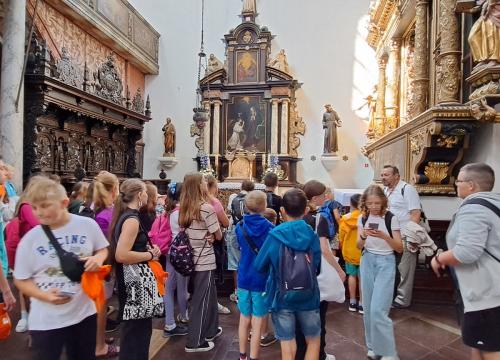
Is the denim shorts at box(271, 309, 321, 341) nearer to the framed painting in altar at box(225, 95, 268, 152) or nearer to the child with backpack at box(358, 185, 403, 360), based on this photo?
the child with backpack at box(358, 185, 403, 360)

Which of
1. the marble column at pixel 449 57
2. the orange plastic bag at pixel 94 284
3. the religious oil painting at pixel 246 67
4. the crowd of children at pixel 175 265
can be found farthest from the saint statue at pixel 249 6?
the orange plastic bag at pixel 94 284

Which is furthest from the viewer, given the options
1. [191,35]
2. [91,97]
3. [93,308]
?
[191,35]

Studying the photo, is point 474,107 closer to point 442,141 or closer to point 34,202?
point 442,141

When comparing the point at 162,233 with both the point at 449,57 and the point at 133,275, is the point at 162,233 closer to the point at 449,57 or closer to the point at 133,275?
the point at 133,275

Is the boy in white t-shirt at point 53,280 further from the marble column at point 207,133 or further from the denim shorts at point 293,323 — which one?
the marble column at point 207,133

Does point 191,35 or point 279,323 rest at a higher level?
point 191,35

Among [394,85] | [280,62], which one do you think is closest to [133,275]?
[394,85]

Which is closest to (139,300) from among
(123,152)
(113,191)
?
(113,191)

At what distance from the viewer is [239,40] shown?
14.0 metres

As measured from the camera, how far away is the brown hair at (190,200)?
3.12m

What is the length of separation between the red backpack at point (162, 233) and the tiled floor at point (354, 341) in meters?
0.91

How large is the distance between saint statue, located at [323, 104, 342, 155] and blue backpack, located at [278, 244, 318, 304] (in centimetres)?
1132

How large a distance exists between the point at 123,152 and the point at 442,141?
935 cm

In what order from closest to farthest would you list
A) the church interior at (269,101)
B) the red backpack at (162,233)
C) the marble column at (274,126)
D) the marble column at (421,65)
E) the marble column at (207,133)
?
the red backpack at (162,233), the church interior at (269,101), the marble column at (421,65), the marble column at (274,126), the marble column at (207,133)
